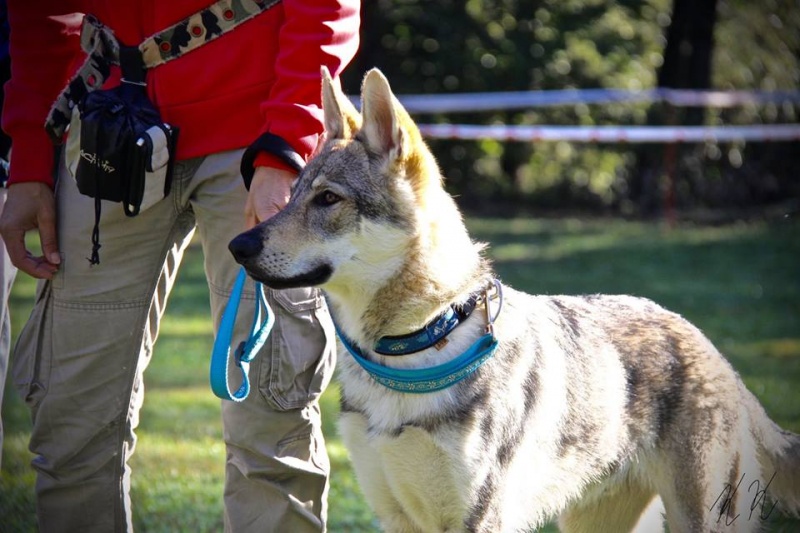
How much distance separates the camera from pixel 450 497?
9.81 feet

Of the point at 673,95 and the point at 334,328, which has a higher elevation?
the point at 334,328

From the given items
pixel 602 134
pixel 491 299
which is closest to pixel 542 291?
pixel 602 134

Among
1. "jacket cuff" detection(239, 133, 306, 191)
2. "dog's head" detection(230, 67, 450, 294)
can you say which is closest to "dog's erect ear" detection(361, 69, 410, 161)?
"dog's head" detection(230, 67, 450, 294)

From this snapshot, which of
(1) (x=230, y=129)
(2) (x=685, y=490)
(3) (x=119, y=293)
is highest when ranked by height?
(1) (x=230, y=129)

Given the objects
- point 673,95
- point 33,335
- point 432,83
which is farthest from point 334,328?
point 432,83

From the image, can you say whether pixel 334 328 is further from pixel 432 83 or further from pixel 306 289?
pixel 432 83

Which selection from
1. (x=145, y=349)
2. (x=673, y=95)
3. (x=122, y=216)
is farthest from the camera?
(x=673, y=95)

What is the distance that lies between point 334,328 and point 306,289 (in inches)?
6.2

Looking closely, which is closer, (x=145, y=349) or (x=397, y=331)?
(x=397, y=331)

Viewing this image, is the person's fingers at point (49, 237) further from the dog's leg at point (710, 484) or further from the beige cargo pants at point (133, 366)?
the dog's leg at point (710, 484)

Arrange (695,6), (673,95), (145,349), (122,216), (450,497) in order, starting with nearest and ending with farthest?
(450,497)
(122,216)
(145,349)
(673,95)
(695,6)

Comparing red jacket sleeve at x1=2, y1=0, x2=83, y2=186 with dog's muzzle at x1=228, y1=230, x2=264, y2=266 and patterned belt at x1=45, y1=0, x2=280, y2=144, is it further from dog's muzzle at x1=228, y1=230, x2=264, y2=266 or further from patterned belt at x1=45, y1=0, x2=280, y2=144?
dog's muzzle at x1=228, y1=230, x2=264, y2=266

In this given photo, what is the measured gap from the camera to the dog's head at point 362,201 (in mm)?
3014

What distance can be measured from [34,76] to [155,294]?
32.9 inches
